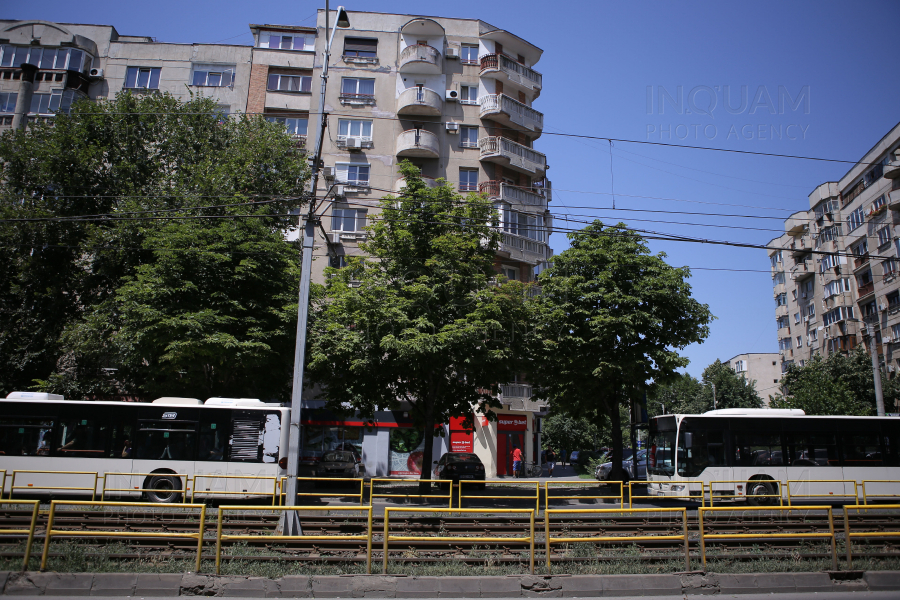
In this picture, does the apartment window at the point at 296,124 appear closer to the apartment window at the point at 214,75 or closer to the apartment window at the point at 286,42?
the apartment window at the point at 214,75

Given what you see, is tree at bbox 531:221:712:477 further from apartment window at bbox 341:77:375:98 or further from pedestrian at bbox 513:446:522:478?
apartment window at bbox 341:77:375:98

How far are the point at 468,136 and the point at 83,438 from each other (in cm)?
2486

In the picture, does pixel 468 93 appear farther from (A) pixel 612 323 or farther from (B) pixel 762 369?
(B) pixel 762 369

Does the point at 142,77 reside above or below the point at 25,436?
above

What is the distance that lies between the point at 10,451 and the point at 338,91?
24.7 metres

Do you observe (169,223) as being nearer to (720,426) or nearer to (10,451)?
(10,451)

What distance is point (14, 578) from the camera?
778 cm

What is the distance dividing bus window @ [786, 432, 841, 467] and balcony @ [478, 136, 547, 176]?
20405mm

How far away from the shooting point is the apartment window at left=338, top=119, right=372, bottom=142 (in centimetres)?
3256

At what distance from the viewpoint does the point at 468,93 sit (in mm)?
34000

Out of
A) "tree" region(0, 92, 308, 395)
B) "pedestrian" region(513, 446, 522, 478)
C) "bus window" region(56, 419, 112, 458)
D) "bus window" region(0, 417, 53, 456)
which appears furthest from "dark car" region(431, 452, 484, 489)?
"bus window" region(0, 417, 53, 456)

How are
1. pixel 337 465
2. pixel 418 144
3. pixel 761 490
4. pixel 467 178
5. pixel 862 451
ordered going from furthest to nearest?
pixel 467 178 → pixel 418 144 → pixel 337 465 → pixel 862 451 → pixel 761 490

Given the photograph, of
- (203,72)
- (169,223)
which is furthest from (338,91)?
(169,223)

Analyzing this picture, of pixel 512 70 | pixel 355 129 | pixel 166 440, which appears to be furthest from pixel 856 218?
pixel 166 440
